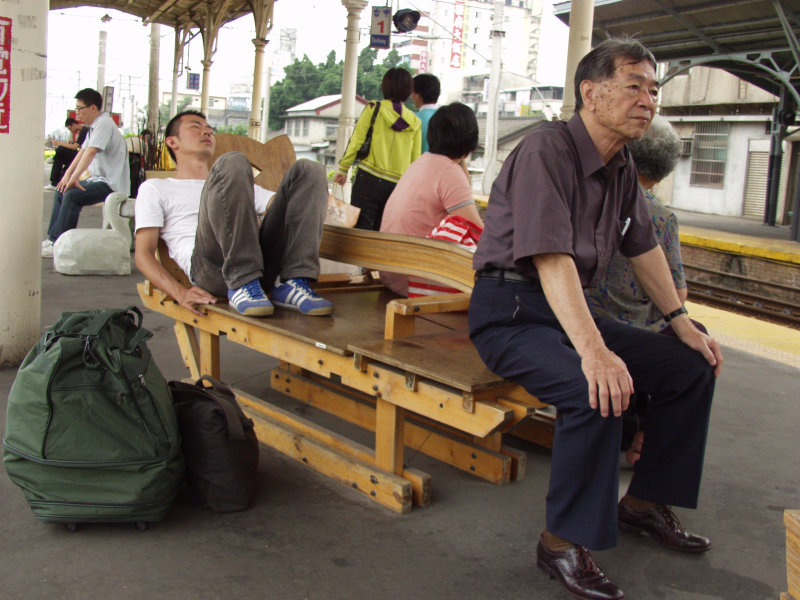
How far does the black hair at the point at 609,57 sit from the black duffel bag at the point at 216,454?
4.98 feet

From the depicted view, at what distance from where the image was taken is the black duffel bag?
8.10 ft

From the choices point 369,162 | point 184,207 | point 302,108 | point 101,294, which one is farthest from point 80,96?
point 302,108

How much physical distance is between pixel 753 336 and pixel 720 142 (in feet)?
63.9

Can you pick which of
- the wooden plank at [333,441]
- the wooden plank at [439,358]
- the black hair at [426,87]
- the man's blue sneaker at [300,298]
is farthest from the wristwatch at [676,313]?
the black hair at [426,87]

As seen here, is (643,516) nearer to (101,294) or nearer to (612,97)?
(612,97)

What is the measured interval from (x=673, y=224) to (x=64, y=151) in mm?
8189

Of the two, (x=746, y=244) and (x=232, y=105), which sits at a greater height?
(x=232, y=105)

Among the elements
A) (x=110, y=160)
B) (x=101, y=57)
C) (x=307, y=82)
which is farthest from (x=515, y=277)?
(x=307, y=82)

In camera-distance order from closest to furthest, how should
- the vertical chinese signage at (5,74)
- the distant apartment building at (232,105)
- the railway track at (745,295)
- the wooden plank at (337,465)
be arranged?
1. the wooden plank at (337,465)
2. the vertical chinese signage at (5,74)
3. the railway track at (745,295)
4. the distant apartment building at (232,105)

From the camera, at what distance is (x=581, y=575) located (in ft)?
6.91

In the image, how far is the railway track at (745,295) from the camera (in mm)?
10039

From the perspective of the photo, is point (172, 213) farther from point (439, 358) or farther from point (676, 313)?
point (676, 313)

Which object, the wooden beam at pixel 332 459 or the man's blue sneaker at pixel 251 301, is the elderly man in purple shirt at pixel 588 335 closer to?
the wooden beam at pixel 332 459

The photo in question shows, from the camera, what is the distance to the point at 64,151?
921 centimetres
